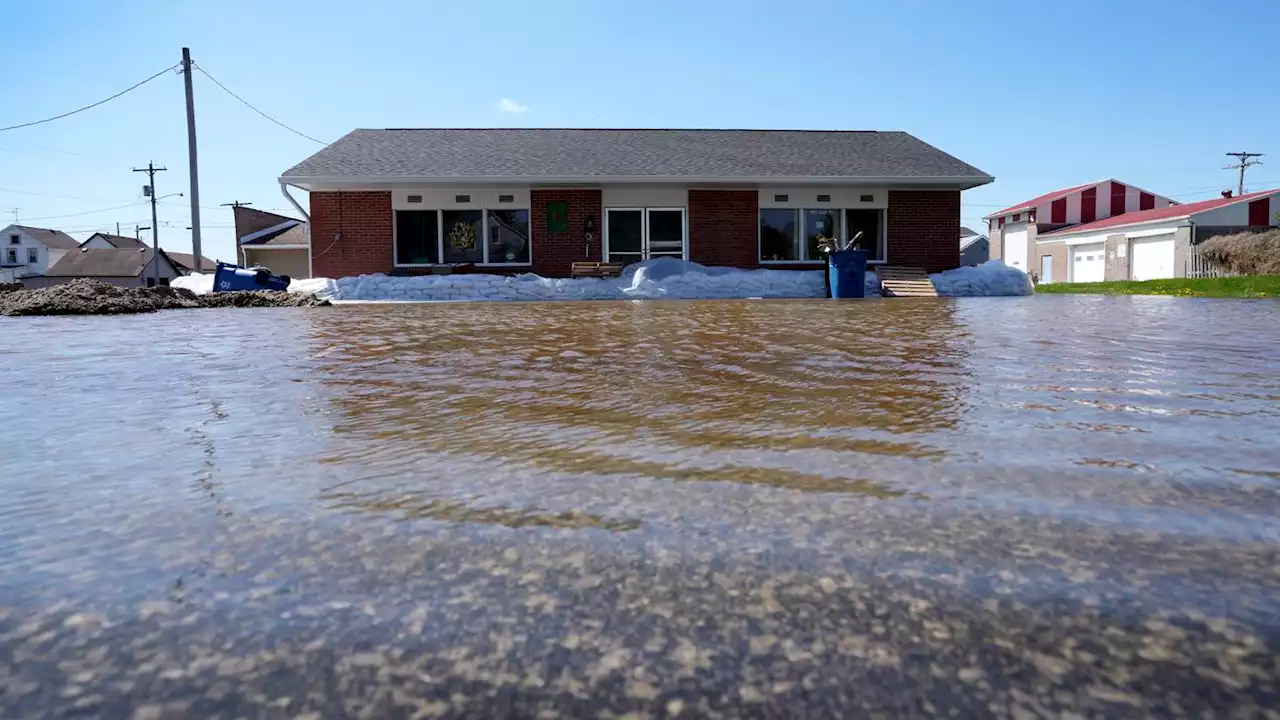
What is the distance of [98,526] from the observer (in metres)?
1.80

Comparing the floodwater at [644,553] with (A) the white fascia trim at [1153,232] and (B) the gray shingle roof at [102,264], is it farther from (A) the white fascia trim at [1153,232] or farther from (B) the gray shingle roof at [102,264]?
(B) the gray shingle roof at [102,264]

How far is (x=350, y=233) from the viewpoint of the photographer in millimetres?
19266

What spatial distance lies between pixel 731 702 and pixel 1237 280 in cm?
2127

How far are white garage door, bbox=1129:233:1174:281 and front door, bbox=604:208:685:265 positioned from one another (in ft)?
78.8

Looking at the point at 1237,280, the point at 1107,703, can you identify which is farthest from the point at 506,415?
the point at 1237,280

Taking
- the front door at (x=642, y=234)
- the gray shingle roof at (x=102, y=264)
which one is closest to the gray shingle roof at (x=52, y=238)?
the gray shingle roof at (x=102, y=264)

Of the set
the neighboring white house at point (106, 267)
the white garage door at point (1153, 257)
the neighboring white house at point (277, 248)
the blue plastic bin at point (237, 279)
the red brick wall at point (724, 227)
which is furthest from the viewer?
the neighboring white house at point (106, 267)

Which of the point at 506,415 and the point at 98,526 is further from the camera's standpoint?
the point at 506,415

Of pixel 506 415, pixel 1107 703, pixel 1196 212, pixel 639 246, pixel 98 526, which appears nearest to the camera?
pixel 1107 703

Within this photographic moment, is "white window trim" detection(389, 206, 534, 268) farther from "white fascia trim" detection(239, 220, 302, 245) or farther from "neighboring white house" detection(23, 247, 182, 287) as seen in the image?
"neighboring white house" detection(23, 247, 182, 287)

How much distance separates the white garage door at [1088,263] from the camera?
131 ft

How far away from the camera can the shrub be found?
2358 centimetres

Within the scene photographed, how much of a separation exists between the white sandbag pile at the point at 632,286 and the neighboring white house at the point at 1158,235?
56.2 ft

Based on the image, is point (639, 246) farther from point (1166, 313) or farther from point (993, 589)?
point (993, 589)
